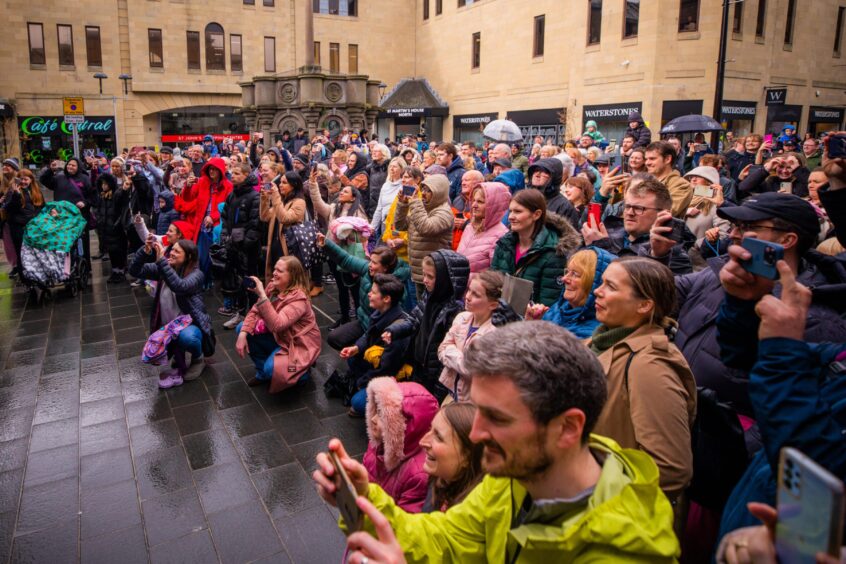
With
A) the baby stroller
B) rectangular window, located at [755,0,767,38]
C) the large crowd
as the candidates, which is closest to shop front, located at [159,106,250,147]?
rectangular window, located at [755,0,767,38]

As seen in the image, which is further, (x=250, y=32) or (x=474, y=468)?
(x=250, y=32)

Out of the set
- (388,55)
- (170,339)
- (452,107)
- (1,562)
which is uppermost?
(388,55)

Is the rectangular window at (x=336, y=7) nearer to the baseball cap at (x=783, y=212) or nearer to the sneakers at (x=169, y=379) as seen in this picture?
the sneakers at (x=169, y=379)

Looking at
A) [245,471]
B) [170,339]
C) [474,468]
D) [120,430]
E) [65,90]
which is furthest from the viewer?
[65,90]

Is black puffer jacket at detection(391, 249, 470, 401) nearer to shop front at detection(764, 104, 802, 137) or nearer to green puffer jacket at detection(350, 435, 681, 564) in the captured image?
green puffer jacket at detection(350, 435, 681, 564)

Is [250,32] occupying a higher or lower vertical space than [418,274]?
higher

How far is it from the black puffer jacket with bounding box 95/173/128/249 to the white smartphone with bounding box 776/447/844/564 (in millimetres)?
11846

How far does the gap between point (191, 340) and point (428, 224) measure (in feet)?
9.17

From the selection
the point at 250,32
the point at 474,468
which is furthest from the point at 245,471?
the point at 250,32

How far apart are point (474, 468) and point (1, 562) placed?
3078mm

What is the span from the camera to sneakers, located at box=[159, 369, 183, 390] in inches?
248

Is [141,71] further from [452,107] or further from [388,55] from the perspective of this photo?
[452,107]

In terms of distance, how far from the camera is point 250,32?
37.7m

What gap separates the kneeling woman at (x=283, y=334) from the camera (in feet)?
19.6
